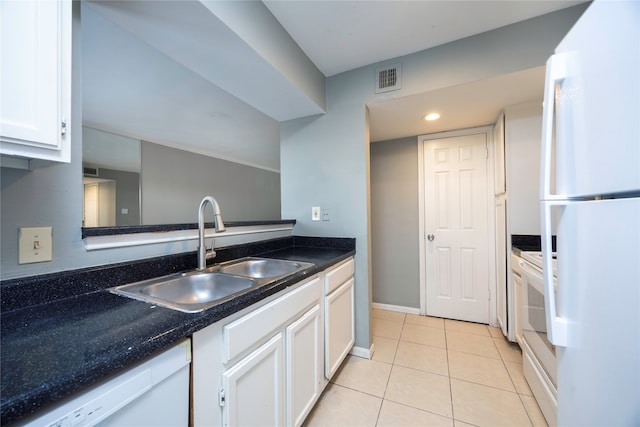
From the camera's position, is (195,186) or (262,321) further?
(195,186)

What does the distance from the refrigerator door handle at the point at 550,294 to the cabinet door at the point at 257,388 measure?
99 centimetres

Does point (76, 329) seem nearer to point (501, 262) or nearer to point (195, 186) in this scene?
point (501, 262)

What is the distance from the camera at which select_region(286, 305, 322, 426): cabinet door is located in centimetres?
114

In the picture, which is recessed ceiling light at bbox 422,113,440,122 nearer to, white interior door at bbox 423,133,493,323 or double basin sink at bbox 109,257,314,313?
white interior door at bbox 423,133,493,323

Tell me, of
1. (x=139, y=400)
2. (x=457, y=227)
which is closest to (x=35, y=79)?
(x=139, y=400)

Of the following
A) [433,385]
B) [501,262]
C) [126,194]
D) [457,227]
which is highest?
[126,194]

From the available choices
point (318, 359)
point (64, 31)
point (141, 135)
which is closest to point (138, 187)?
point (141, 135)

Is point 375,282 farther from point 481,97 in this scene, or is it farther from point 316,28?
point 316,28

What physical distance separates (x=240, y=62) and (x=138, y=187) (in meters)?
2.67

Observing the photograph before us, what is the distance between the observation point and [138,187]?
10.4 ft

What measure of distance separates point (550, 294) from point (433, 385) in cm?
131

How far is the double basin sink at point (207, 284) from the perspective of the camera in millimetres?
898

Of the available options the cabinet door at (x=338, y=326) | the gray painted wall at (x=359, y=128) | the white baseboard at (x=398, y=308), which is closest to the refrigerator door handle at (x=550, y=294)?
the cabinet door at (x=338, y=326)

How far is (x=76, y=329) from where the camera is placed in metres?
0.65
